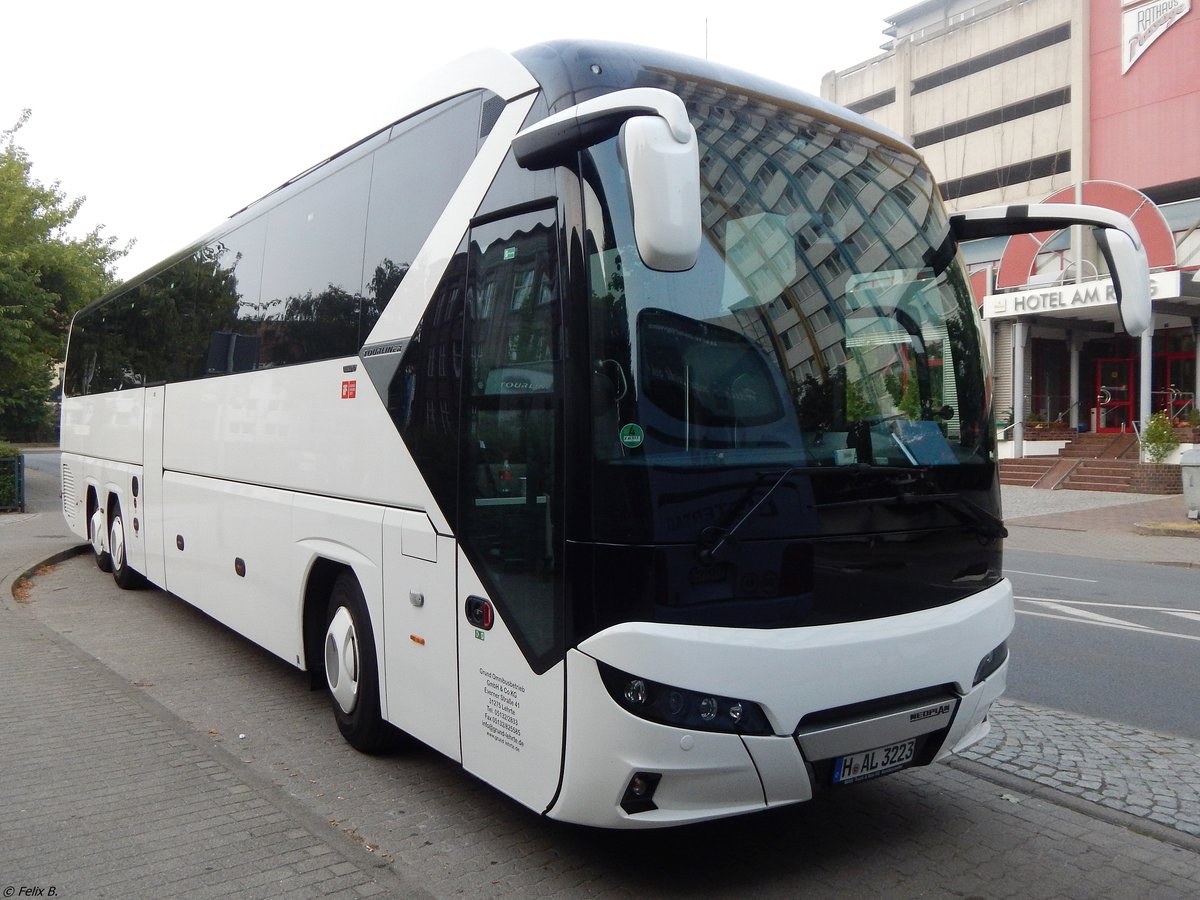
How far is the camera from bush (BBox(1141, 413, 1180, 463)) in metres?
25.1

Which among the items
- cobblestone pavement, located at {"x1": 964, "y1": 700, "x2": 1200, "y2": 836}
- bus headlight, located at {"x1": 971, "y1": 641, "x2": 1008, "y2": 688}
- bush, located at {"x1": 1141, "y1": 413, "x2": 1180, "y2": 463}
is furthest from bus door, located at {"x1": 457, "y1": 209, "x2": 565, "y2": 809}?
bush, located at {"x1": 1141, "y1": 413, "x2": 1180, "y2": 463}

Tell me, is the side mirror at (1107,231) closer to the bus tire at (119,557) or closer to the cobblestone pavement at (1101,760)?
the cobblestone pavement at (1101,760)

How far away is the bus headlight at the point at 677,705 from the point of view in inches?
139

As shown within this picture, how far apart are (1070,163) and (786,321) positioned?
41769mm

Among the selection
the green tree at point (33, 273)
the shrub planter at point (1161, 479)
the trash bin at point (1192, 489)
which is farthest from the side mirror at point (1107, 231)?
the shrub planter at point (1161, 479)

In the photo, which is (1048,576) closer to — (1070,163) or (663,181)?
(663,181)

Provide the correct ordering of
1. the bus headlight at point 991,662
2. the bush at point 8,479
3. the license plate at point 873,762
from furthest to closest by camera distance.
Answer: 1. the bush at point 8,479
2. the bus headlight at point 991,662
3. the license plate at point 873,762

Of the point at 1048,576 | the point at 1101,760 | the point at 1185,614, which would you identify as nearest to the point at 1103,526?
the point at 1048,576

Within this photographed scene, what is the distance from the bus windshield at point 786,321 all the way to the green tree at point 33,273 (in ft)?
65.1

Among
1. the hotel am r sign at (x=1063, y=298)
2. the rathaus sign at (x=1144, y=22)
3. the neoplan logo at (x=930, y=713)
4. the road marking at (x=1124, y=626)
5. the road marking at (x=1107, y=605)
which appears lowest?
the road marking at (x=1107, y=605)

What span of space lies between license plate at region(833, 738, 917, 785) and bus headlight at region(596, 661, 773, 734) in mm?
490

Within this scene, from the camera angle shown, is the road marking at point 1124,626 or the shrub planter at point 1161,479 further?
the shrub planter at point 1161,479

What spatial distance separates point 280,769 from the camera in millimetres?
5441

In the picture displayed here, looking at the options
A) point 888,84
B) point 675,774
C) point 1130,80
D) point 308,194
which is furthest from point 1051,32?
point 675,774
